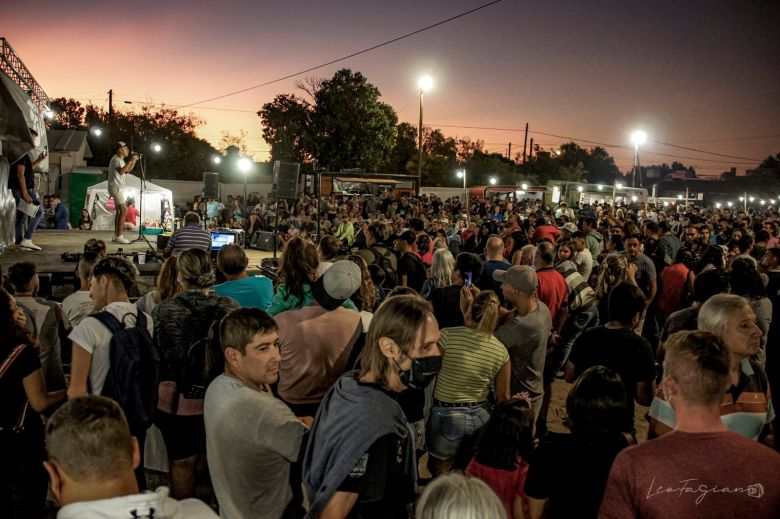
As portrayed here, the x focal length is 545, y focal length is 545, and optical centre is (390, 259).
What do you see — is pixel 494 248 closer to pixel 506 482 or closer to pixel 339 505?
pixel 506 482

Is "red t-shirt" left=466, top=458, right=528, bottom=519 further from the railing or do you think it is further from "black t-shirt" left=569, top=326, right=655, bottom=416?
the railing

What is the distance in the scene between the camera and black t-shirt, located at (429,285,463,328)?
4.90 m

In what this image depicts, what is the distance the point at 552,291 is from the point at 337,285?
316cm

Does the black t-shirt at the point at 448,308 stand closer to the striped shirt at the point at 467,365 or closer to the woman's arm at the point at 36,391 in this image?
the striped shirt at the point at 467,365

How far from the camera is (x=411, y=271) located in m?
7.38

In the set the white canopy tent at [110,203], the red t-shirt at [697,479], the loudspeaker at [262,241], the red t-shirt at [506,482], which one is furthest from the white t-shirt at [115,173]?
the red t-shirt at [697,479]

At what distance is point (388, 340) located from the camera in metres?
2.19

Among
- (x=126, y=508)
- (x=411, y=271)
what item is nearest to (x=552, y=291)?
(x=411, y=271)

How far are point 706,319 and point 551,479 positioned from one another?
1.56 metres

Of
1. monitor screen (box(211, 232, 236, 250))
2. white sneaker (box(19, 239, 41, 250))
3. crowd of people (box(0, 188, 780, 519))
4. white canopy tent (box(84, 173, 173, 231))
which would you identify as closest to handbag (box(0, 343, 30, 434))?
crowd of people (box(0, 188, 780, 519))

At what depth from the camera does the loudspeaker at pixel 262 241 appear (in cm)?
1794

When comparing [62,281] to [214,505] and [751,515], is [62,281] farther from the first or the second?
[751,515]

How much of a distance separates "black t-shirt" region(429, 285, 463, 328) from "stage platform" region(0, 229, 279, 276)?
6089 mm

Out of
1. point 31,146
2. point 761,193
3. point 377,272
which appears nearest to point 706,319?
point 377,272
